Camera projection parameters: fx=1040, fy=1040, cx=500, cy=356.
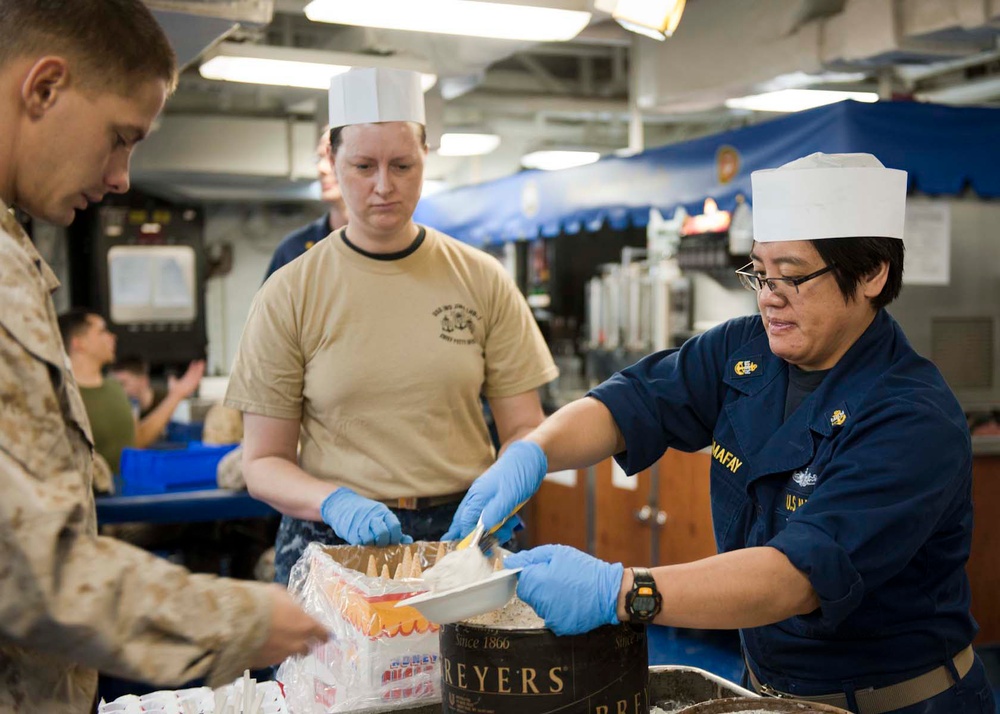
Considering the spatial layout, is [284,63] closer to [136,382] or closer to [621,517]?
[136,382]

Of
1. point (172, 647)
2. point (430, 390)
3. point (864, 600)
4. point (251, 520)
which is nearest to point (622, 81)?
point (251, 520)

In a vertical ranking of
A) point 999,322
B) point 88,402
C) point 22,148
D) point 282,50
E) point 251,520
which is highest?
point 282,50

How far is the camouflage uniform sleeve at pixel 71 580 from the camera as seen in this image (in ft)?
3.25

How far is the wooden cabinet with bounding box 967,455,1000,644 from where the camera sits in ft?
15.5

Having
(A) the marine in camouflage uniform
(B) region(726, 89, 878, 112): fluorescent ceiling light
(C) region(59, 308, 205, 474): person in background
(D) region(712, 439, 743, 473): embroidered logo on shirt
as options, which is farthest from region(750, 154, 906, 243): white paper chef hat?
(B) region(726, 89, 878, 112): fluorescent ceiling light

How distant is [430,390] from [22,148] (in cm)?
123

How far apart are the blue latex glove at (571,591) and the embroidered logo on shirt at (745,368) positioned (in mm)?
614

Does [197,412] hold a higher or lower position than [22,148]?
lower

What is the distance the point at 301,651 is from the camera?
1231 mm

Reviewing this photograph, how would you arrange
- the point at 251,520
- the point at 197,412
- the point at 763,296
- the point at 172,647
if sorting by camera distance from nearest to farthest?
the point at 172,647, the point at 763,296, the point at 251,520, the point at 197,412

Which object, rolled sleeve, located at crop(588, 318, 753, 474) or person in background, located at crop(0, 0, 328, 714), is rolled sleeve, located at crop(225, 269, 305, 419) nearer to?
rolled sleeve, located at crop(588, 318, 753, 474)

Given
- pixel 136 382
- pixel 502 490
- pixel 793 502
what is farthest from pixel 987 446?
pixel 136 382

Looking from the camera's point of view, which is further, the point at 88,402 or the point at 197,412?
the point at 197,412

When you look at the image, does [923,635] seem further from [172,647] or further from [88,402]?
[88,402]
